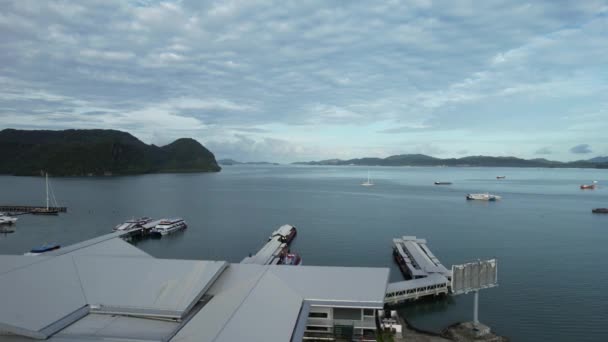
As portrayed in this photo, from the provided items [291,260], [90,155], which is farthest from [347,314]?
[90,155]

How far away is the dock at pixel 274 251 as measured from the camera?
65.3ft

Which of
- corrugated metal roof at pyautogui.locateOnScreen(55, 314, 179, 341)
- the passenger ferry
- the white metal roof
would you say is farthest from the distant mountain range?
corrugated metal roof at pyautogui.locateOnScreen(55, 314, 179, 341)

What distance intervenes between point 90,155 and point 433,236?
101 meters

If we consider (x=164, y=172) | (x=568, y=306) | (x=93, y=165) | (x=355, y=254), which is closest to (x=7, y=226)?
(x=355, y=254)

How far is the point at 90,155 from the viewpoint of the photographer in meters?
107

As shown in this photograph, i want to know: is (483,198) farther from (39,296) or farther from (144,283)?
(39,296)

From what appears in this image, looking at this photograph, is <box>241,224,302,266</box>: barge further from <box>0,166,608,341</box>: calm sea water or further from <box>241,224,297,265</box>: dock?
<box>0,166,608,341</box>: calm sea water

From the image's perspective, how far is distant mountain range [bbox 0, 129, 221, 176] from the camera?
104688mm

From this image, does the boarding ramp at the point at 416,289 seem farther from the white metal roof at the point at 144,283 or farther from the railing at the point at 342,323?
the white metal roof at the point at 144,283

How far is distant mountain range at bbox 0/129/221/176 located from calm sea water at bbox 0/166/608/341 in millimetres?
51967

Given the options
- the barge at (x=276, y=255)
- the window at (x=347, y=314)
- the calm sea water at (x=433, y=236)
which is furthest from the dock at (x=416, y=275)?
the barge at (x=276, y=255)

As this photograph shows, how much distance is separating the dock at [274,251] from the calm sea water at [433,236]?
43.4 inches

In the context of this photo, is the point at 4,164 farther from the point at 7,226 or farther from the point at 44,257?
the point at 44,257

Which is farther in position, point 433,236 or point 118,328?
point 433,236
